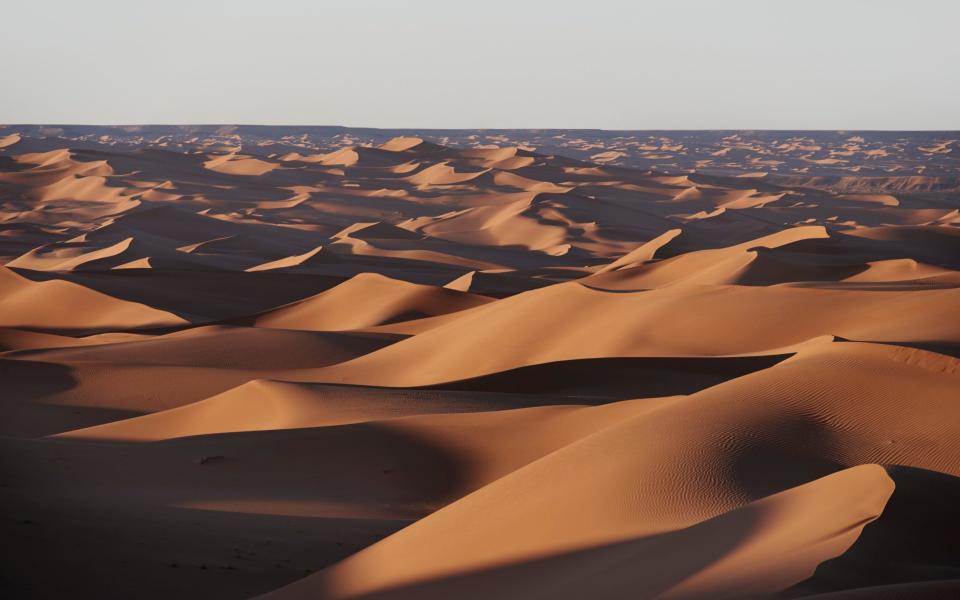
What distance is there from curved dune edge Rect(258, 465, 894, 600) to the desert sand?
0.07ft

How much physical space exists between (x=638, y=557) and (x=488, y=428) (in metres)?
4.83

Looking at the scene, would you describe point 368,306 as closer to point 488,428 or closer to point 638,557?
point 488,428

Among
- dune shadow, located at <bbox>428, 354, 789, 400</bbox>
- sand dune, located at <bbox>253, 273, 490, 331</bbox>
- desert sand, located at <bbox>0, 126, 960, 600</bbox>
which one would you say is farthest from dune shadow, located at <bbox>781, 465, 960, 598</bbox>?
sand dune, located at <bbox>253, 273, 490, 331</bbox>

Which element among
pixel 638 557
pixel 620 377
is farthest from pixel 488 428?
pixel 638 557

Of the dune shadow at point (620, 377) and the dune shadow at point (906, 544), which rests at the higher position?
the dune shadow at point (906, 544)

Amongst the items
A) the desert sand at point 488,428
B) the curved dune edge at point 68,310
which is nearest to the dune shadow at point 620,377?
the desert sand at point 488,428

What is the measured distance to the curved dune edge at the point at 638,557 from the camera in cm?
482

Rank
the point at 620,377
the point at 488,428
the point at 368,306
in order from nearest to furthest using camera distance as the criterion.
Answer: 1. the point at 488,428
2. the point at 620,377
3. the point at 368,306

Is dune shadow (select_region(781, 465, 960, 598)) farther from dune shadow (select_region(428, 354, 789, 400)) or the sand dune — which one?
the sand dune

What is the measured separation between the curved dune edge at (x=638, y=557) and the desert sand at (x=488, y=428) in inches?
0.9

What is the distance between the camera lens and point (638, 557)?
18.6 feet

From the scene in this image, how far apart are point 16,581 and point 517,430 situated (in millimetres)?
4985

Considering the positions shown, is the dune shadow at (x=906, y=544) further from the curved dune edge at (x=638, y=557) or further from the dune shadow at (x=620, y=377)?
the dune shadow at (x=620, y=377)

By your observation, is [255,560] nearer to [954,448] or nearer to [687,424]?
[687,424]
